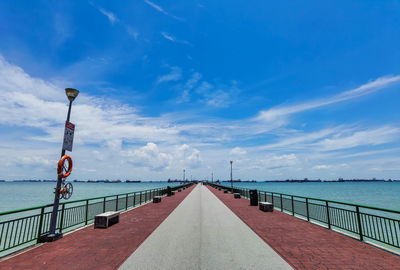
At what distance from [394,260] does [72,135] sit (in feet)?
37.6

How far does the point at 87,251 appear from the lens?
650 cm

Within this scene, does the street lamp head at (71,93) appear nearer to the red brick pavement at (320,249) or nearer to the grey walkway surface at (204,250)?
the grey walkway surface at (204,250)

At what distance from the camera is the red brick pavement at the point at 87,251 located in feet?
18.2

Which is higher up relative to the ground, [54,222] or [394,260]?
[54,222]

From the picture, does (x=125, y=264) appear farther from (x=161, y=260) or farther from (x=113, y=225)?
(x=113, y=225)

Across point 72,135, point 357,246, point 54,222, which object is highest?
point 72,135

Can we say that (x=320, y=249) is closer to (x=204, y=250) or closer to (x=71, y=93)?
(x=204, y=250)

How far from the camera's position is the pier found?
216 inches

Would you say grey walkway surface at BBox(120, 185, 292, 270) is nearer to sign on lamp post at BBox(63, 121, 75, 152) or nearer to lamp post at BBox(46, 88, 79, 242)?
lamp post at BBox(46, 88, 79, 242)

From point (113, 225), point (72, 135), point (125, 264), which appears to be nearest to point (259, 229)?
point (125, 264)

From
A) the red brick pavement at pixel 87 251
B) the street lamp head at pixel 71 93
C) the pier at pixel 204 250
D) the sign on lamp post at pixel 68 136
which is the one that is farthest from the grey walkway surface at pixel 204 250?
the street lamp head at pixel 71 93

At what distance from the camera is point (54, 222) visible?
25.6 ft

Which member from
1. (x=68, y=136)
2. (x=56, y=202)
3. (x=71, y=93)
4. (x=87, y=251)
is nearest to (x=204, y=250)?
(x=87, y=251)

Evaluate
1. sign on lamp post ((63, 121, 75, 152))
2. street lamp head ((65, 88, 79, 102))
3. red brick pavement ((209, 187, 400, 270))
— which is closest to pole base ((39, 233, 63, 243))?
sign on lamp post ((63, 121, 75, 152))
